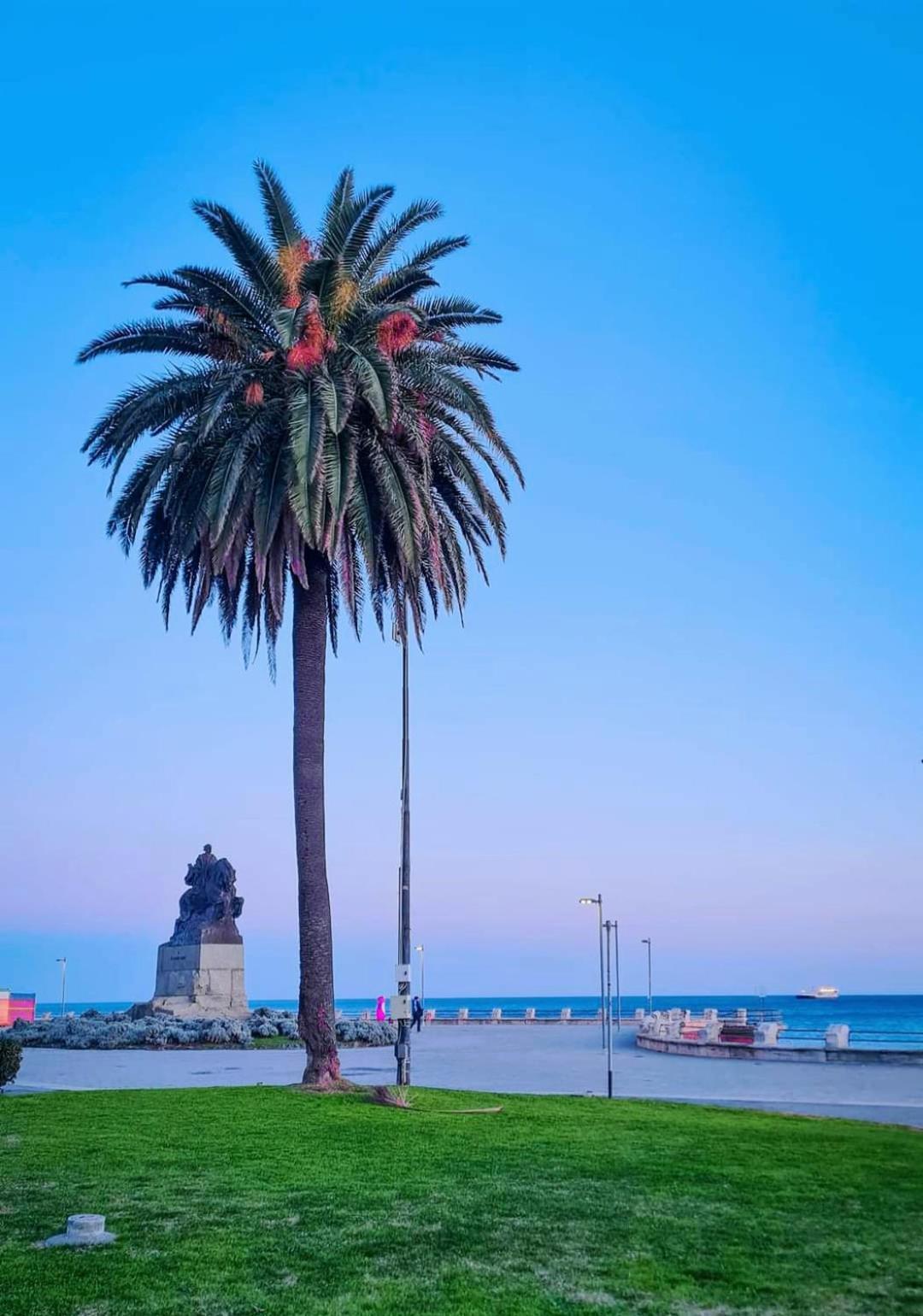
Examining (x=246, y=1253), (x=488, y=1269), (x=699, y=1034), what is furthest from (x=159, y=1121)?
(x=699, y=1034)

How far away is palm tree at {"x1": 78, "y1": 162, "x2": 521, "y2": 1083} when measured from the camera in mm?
21156

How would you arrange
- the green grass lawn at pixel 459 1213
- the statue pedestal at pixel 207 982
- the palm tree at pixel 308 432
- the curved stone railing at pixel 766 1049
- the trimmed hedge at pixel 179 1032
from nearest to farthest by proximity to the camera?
the green grass lawn at pixel 459 1213 → the palm tree at pixel 308 432 → the curved stone railing at pixel 766 1049 → the trimmed hedge at pixel 179 1032 → the statue pedestal at pixel 207 982

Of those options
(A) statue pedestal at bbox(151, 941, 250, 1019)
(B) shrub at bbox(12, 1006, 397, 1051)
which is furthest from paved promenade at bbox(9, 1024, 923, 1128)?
(A) statue pedestal at bbox(151, 941, 250, 1019)

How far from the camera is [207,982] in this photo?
134 ft

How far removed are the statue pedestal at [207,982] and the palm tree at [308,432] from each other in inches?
797

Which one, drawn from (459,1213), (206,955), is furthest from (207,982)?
(459,1213)

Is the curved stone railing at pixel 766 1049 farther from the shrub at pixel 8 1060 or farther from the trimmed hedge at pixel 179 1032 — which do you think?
the shrub at pixel 8 1060

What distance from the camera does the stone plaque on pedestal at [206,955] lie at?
40906 millimetres

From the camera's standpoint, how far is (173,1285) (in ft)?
28.7

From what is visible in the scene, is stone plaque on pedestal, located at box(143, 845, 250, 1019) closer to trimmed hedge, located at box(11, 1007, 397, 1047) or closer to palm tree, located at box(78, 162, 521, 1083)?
trimmed hedge, located at box(11, 1007, 397, 1047)

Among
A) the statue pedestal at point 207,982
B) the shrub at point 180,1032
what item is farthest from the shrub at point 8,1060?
the statue pedestal at point 207,982

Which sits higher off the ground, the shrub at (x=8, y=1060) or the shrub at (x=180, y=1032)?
the shrub at (x=8, y=1060)

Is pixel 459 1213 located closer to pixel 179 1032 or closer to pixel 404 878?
pixel 404 878

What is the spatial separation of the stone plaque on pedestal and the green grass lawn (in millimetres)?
22840
